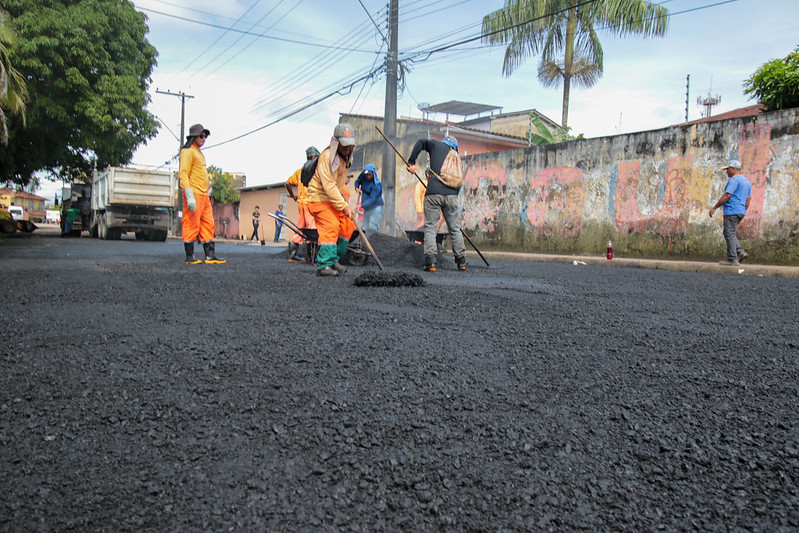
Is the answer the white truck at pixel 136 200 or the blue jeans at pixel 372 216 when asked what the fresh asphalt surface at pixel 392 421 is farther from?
the white truck at pixel 136 200

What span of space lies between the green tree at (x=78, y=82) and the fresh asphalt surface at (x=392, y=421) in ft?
52.5

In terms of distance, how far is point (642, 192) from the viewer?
10.8 metres

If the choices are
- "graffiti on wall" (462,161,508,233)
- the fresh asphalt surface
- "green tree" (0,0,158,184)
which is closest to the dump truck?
"green tree" (0,0,158,184)

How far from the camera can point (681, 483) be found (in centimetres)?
141

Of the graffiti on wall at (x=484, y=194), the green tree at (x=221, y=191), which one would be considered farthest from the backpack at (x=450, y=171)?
the green tree at (x=221, y=191)

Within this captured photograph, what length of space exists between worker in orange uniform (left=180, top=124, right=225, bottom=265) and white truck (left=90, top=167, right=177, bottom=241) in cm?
1234

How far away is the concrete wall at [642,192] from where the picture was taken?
887 centimetres

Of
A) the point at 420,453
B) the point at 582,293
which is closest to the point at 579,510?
the point at 420,453

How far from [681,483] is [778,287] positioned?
537 cm

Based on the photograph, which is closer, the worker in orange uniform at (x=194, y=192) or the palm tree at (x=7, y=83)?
the worker in orange uniform at (x=194, y=192)

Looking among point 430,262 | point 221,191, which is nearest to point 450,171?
point 430,262

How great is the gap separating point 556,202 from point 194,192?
819 centimetres

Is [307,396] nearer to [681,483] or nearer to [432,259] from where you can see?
[681,483]

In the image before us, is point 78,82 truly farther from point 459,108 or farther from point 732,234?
point 459,108
